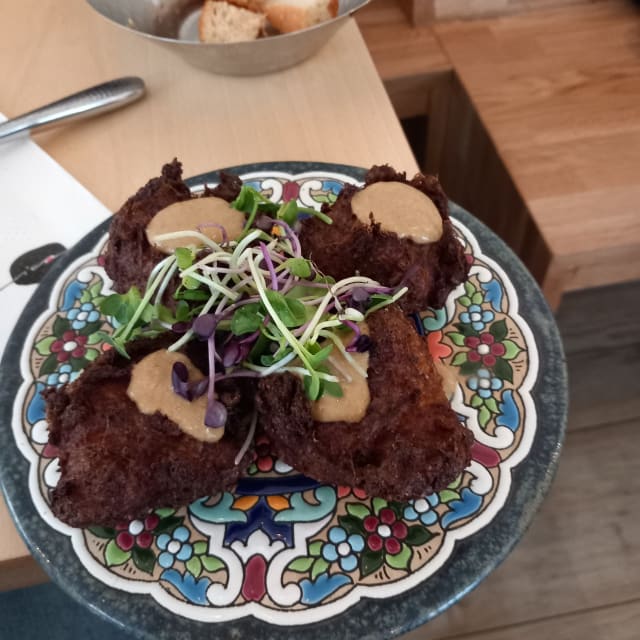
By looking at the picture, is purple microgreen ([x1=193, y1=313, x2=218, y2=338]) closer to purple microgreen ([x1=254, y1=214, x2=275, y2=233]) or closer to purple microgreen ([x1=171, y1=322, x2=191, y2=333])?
purple microgreen ([x1=171, y1=322, x2=191, y2=333])

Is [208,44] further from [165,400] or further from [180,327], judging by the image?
[165,400]

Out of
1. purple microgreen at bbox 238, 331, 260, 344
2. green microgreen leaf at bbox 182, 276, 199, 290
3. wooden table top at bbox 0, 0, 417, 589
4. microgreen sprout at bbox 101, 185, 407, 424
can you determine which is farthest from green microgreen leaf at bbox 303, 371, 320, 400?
wooden table top at bbox 0, 0, 417, 589

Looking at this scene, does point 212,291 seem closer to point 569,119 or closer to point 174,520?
point 174,520

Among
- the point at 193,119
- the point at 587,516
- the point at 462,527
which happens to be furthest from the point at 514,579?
the point at 193,119

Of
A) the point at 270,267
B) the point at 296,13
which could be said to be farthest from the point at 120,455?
the point at 296,13

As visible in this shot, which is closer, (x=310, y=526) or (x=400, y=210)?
(x=310, y=526)

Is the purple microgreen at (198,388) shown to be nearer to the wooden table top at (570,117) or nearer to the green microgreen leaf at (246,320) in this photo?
the green microgreen leaf at (246,320)

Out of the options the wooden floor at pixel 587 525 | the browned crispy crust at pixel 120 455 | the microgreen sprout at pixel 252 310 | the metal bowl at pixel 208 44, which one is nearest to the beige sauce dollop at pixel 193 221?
the microgreen sprout at pixel 252 310

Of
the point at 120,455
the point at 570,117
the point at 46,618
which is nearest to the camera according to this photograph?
the point at 120,455
